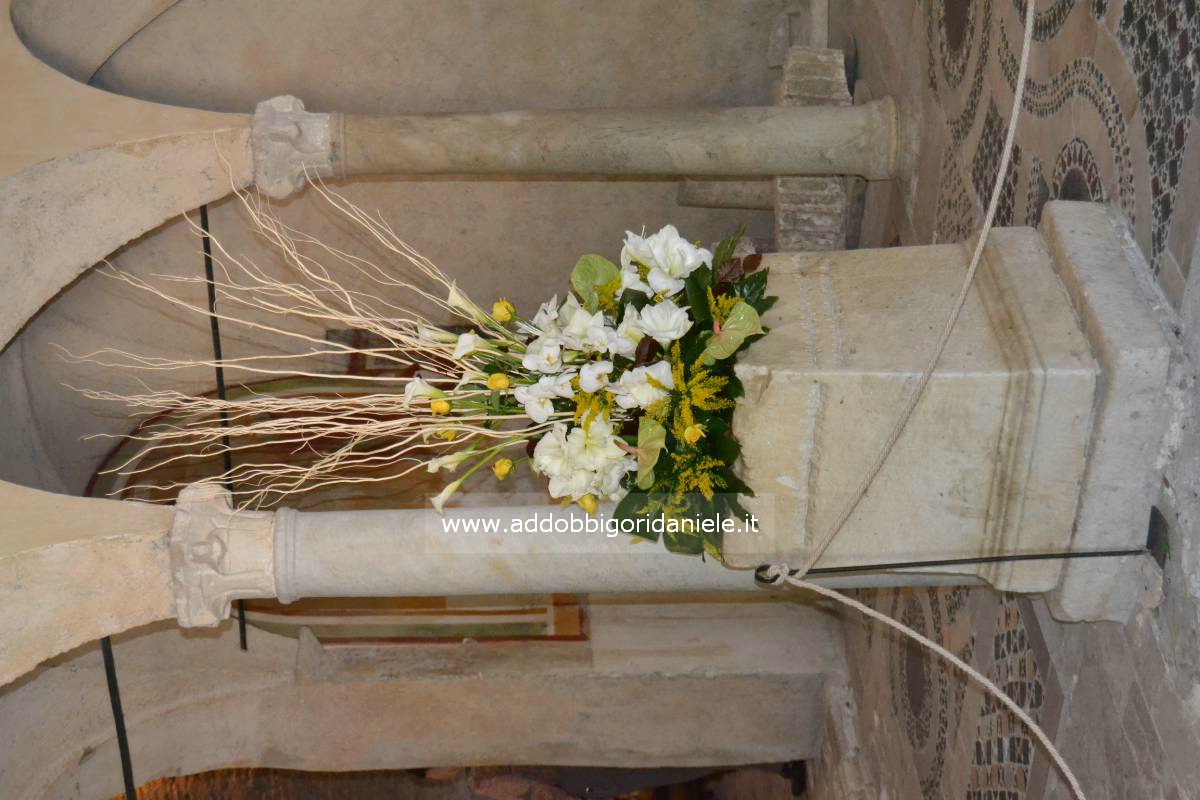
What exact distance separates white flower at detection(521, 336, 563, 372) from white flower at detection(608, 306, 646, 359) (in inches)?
3.5

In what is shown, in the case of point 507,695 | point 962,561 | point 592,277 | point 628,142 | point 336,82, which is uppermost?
point 336,82

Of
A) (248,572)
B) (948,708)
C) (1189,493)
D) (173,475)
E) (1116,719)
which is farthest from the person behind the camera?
(173,475)

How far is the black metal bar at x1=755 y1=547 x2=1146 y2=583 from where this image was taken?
192cm

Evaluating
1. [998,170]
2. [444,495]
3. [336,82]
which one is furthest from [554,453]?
[336,82]

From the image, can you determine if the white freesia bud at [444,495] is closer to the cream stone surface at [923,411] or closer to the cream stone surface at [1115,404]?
the cream stone surface at [923,411]

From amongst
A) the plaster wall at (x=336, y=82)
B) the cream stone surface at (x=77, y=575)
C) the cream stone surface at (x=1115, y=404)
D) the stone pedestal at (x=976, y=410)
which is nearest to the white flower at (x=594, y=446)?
the stone pedestal at (x=976, y=410)

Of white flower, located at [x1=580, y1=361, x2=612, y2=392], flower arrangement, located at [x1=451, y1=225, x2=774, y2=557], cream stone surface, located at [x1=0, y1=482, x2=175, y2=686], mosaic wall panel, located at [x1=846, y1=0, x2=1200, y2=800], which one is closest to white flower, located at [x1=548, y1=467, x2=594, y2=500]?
flower arrangement, located at [x1=451, y1=225, x2=774, y2=557]

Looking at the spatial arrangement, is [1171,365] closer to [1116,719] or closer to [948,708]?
[1116,719]

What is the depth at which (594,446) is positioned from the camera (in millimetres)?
1987

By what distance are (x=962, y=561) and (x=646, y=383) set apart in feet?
2.01

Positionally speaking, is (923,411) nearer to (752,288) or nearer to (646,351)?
(752,288)

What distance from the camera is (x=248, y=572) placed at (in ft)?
8.45

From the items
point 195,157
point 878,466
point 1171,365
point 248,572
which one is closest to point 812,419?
point 878,466

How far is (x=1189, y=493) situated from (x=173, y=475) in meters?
4.45
